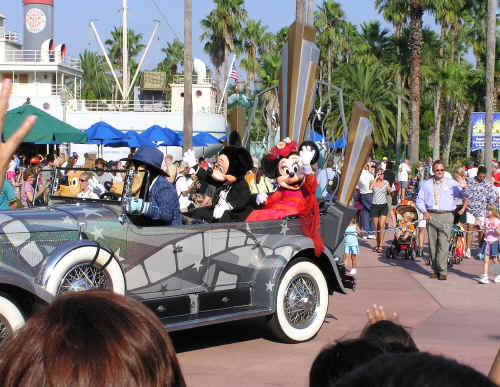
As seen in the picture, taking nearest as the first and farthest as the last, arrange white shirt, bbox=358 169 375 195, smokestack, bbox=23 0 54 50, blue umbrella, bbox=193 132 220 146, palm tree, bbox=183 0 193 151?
white shirt, bbox=358 169 375 195 → palm tree, bbox=183 0 193 151 → blue umbrella, bbox=193 132 220 146 → smokestack, bbox=23 0 54 50

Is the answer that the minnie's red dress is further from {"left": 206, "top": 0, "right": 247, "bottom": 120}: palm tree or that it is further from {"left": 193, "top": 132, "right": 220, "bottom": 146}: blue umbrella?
{"left": 206, "top": 0, "right": 247, "bottom": 120}: palm tree

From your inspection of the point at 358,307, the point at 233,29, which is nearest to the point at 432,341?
the point at 358,307

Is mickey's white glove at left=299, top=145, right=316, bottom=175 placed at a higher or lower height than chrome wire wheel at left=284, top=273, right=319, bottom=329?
higher

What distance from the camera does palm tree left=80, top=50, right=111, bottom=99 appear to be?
8256cm

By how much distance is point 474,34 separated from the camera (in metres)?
54.6

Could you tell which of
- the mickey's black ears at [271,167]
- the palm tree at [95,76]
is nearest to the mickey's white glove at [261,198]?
the mickey's black ears at [271,167]

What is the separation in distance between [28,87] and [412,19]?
69.2 ft

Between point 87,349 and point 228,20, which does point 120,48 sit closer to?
point 228,20

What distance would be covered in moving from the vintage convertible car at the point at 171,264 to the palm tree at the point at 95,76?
75.0 meters

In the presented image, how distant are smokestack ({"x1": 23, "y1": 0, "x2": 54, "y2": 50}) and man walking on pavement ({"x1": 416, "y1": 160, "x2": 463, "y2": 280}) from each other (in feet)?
139

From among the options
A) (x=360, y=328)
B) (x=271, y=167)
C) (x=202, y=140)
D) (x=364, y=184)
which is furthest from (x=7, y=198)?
(x=202, y=140)

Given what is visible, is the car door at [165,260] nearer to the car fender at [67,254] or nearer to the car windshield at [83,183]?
the car fender at [67,254]

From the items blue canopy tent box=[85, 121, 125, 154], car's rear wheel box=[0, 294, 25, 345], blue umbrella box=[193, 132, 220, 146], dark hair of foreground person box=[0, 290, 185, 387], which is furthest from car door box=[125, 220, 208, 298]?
blue umbrella box=[193, 132, 220, 146]

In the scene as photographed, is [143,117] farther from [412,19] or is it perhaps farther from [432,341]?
[432,341]
